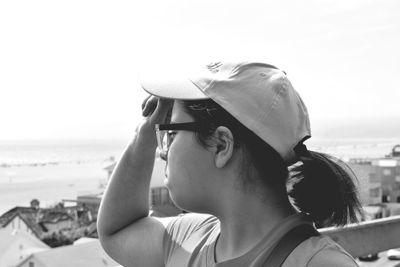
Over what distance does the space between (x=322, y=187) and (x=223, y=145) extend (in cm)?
27

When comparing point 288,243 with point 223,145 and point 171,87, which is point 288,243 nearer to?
point 223,145

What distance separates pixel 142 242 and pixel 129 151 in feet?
0.81

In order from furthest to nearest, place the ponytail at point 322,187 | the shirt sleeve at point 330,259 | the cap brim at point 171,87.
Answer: the ponytail at point 322,187 → the cap brim at point 171,87 → the shirt sleeve at point 330,259

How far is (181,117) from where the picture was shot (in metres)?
1.17

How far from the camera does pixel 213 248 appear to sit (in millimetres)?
1217

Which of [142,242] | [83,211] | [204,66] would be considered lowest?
[83,211]

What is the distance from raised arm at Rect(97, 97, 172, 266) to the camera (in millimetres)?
1396

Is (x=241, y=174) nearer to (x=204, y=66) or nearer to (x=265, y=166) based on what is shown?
(x=265, y=166)

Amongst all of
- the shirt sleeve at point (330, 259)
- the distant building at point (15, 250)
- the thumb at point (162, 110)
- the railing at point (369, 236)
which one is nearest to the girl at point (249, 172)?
the shirt sleeve at point (330, 259)

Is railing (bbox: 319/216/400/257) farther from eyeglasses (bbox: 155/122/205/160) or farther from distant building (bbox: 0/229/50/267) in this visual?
distant building (bbox: 0/229/50/267)

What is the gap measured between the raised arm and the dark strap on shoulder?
405 millimetres

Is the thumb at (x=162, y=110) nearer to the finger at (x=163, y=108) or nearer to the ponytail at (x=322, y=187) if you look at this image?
the finger at (x=163, y=108)

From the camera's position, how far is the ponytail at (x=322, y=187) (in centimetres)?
122

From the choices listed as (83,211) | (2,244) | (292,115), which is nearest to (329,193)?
(292,115)
